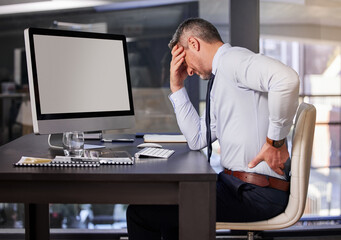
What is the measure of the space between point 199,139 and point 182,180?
2.07 ft

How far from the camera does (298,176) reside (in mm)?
1972

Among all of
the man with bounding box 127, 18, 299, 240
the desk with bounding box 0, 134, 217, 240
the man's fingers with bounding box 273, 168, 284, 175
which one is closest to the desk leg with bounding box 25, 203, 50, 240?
the man with bounding box 127, 18, 299, 240

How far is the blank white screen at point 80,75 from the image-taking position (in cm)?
211

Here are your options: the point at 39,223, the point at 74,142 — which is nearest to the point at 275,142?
the point at 74,142

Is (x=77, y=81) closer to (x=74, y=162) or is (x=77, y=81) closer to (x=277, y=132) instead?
(x=74, y=162)

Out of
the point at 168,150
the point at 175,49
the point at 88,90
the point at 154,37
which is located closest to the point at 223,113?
the point at 168,150

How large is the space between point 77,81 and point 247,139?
79 cm

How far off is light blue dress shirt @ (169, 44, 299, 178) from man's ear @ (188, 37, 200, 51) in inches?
4.0

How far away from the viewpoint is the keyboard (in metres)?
1.99

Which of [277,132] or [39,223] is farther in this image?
[39,223]

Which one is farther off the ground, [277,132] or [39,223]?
[277,132]

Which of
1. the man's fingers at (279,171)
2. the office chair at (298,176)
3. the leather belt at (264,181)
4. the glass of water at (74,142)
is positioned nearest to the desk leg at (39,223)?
the glass of water at (74,142)

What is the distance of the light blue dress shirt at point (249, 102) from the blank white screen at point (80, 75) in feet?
1.58

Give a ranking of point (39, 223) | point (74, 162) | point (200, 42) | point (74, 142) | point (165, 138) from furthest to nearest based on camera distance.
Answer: point (39, 223)
point (165, 138)
point (200, 42)
point (74, 142)
point (74, 162)
